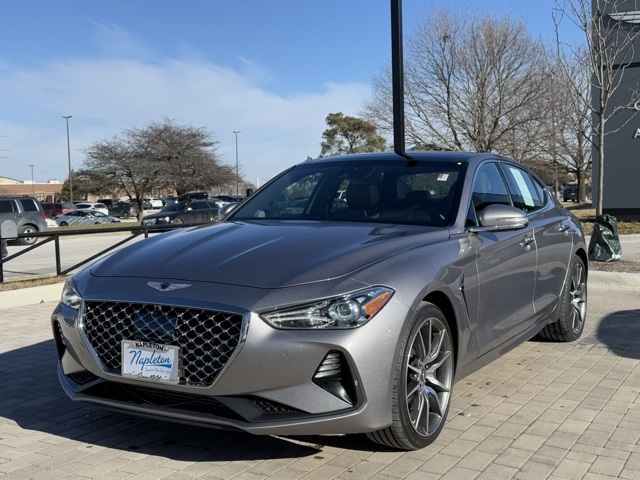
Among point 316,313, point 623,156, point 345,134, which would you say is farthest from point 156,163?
point 316,313

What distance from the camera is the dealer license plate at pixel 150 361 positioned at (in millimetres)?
3491

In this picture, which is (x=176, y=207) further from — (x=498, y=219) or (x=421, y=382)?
(x=421, y=382)

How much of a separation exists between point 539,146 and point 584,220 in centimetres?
994

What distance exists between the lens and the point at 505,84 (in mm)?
28516

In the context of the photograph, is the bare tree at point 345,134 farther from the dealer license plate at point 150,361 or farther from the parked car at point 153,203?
the dealer license plate at point 150,361

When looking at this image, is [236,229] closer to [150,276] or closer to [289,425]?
[150,276]

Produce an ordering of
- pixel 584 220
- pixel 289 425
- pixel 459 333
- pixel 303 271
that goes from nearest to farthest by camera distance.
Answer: pixel 289 425, pixel 303 271, pixel 459 333, pixel 584 220

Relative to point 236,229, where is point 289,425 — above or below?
below

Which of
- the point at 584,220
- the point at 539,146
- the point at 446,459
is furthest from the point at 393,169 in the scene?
the point at 539,146

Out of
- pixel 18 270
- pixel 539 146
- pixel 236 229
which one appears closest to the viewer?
pixel 236 229

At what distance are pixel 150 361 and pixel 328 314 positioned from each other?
91cm

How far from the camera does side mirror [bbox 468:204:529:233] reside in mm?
4539

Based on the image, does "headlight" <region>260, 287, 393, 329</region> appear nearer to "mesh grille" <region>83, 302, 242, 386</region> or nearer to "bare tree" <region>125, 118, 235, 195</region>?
"mesh grille" <region>83, 302, 242, 386</region>

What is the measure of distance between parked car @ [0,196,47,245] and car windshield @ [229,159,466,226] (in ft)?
73.0
